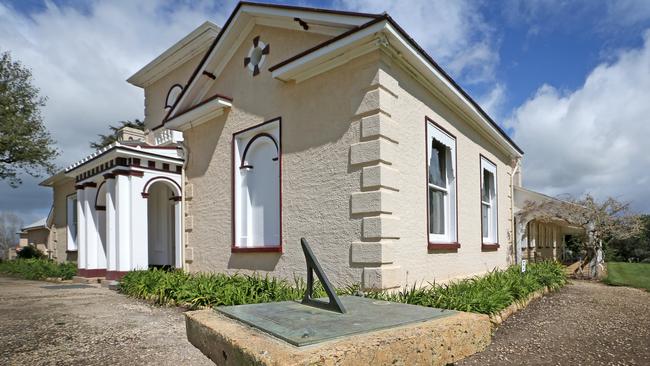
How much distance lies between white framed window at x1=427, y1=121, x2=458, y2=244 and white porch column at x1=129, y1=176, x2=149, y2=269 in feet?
21.8

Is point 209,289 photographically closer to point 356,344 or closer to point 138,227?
point 138,227

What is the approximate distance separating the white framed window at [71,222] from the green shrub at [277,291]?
31.6 feet

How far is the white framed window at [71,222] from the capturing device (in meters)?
16.7

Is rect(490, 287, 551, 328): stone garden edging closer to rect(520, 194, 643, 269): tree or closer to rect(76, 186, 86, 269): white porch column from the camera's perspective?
rect(520, 194, 643, 269): tree

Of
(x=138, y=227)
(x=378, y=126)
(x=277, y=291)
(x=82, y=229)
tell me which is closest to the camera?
(x=378, y=126)

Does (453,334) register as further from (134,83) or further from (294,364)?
(134,83)

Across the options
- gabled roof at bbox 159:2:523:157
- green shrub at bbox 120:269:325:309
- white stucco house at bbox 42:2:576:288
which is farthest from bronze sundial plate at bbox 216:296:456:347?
gabled roof at bbox 159:2:523:157

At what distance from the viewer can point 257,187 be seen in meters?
8.05

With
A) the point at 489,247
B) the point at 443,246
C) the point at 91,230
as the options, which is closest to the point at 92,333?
the point at 443,246

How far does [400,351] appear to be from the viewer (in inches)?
89.2

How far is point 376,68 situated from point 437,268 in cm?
366

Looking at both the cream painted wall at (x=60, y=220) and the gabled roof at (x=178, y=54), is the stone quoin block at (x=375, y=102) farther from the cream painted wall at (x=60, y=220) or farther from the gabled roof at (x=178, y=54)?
the cream painted wall at (x=60, y=220)

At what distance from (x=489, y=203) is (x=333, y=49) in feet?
22.9

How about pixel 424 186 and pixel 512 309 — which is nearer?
pixel 512 309
